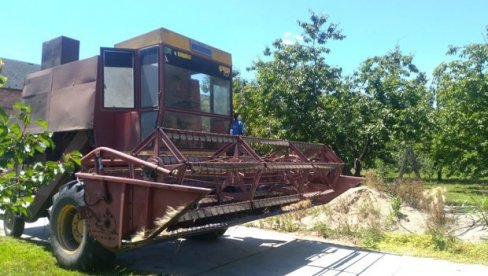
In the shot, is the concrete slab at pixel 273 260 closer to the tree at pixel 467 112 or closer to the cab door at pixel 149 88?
the cab door at pixel 149 88

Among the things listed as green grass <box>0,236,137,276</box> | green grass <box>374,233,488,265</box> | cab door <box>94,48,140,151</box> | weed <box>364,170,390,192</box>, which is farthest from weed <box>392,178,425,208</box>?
green grass <box>0,236,137,276</box>

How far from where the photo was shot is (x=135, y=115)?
667 cm

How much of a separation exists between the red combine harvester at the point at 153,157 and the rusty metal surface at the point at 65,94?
0.02m

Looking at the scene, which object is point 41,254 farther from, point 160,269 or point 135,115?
point 135,115

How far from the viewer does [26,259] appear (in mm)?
6090

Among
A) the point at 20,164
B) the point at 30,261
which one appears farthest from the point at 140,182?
the point at 30,261

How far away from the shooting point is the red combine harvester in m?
4.87

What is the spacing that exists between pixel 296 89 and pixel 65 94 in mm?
9462

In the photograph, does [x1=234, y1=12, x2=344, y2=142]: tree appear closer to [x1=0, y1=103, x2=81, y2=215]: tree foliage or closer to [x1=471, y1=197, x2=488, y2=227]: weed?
[x1=471, y1=197, x2=488, y2=227]: weed

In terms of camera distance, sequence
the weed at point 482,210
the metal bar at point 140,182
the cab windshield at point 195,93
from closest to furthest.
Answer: the metal bar at point 140,182, the cab windshield at point 195,93, the weed at point 482,210

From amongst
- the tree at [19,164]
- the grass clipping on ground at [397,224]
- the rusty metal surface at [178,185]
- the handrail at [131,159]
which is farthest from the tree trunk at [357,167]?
the tree at [19,164]

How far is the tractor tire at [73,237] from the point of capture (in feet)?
17.5

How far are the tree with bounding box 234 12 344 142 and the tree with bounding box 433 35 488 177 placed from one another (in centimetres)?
398

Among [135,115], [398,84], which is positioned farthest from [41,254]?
[398,84]
